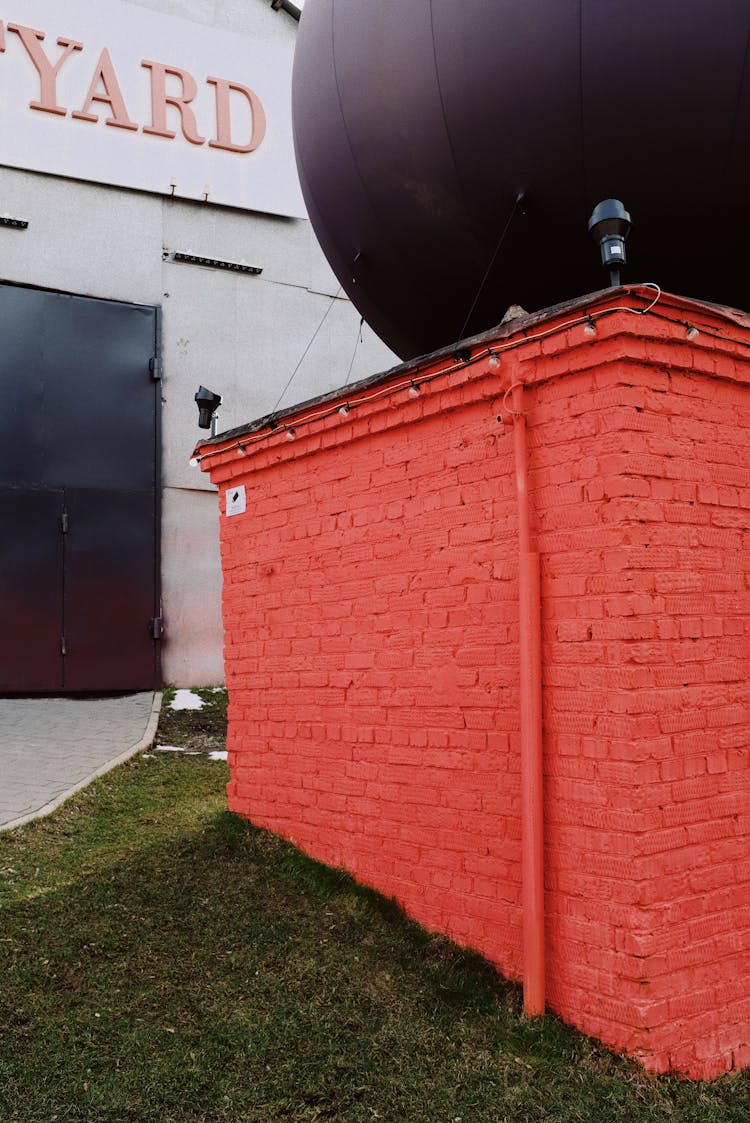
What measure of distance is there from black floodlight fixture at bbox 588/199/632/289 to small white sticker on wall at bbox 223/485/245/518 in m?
2.58

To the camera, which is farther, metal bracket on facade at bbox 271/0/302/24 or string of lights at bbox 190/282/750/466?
metal bracket on facade at bbox 271/0/302/24

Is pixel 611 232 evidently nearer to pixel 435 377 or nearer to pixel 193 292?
pixel 435 377

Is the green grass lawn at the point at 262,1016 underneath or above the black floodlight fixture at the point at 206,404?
underneath

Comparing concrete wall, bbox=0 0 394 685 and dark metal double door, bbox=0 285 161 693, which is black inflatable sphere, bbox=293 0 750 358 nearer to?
dark metal double door, bbox=0 285 161 693

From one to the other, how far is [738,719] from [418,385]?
180cm

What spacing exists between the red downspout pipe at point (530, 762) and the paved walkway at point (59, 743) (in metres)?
3.68

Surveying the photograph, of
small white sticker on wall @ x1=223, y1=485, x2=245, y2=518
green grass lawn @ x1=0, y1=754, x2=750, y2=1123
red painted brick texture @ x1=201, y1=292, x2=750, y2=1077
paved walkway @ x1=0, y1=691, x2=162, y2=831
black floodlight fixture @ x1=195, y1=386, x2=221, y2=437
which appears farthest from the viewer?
paved walkway @ x1=0, y1=691, x2=162, y2=831

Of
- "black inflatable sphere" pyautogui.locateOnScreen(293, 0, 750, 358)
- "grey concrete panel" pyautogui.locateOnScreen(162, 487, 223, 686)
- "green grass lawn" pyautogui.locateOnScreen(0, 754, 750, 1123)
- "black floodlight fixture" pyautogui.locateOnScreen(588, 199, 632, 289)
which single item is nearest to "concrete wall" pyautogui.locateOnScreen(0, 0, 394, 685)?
"grey concrete panel" pyautogui.locateOnScreen(162, 487, 223, 686)

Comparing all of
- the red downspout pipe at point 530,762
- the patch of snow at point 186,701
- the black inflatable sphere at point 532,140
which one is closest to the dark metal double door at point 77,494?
the patch of snow at point 186,701

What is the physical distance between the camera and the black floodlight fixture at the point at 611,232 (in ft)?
9.86

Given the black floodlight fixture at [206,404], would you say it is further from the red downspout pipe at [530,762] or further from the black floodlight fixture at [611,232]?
the black floodlight fixture at [611,232]

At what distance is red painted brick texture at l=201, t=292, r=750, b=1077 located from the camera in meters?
2.90

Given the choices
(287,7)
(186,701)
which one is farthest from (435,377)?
(287,7)

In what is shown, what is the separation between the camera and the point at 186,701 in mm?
9984
